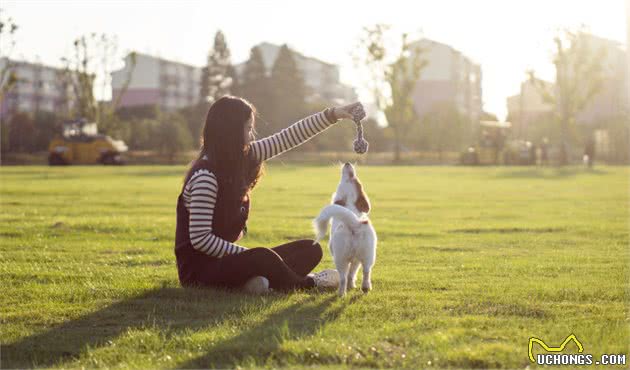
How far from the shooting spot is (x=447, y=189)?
2516 cm

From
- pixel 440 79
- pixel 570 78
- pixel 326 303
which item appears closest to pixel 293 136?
pixel 326 303

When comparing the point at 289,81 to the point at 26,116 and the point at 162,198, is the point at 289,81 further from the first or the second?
the point at 162,198

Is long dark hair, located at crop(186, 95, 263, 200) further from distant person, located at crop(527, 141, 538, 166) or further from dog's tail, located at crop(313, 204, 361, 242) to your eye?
distant person, located at crop(527, 141, 538, 166)

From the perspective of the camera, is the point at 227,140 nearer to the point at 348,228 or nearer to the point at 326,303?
the point at 348,228

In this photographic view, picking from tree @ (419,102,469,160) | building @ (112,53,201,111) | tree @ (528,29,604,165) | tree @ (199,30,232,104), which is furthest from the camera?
building @ (112,53,201,111)

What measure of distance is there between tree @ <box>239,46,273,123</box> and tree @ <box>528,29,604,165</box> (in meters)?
25.1

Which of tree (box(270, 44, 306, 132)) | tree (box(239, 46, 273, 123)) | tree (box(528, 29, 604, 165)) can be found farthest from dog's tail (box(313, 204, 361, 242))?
tree (box(270, 44, 306, 132))

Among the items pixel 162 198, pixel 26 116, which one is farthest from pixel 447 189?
pixel 26 116

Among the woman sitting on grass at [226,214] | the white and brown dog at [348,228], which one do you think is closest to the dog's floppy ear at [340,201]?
the white and brown dog at [348,228]

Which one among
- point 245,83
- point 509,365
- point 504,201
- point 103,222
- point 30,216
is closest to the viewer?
point 509,365

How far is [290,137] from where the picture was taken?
7195 millimetres

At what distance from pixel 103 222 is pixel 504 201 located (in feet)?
32.1

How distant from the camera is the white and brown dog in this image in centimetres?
604

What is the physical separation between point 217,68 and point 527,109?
4033cm
